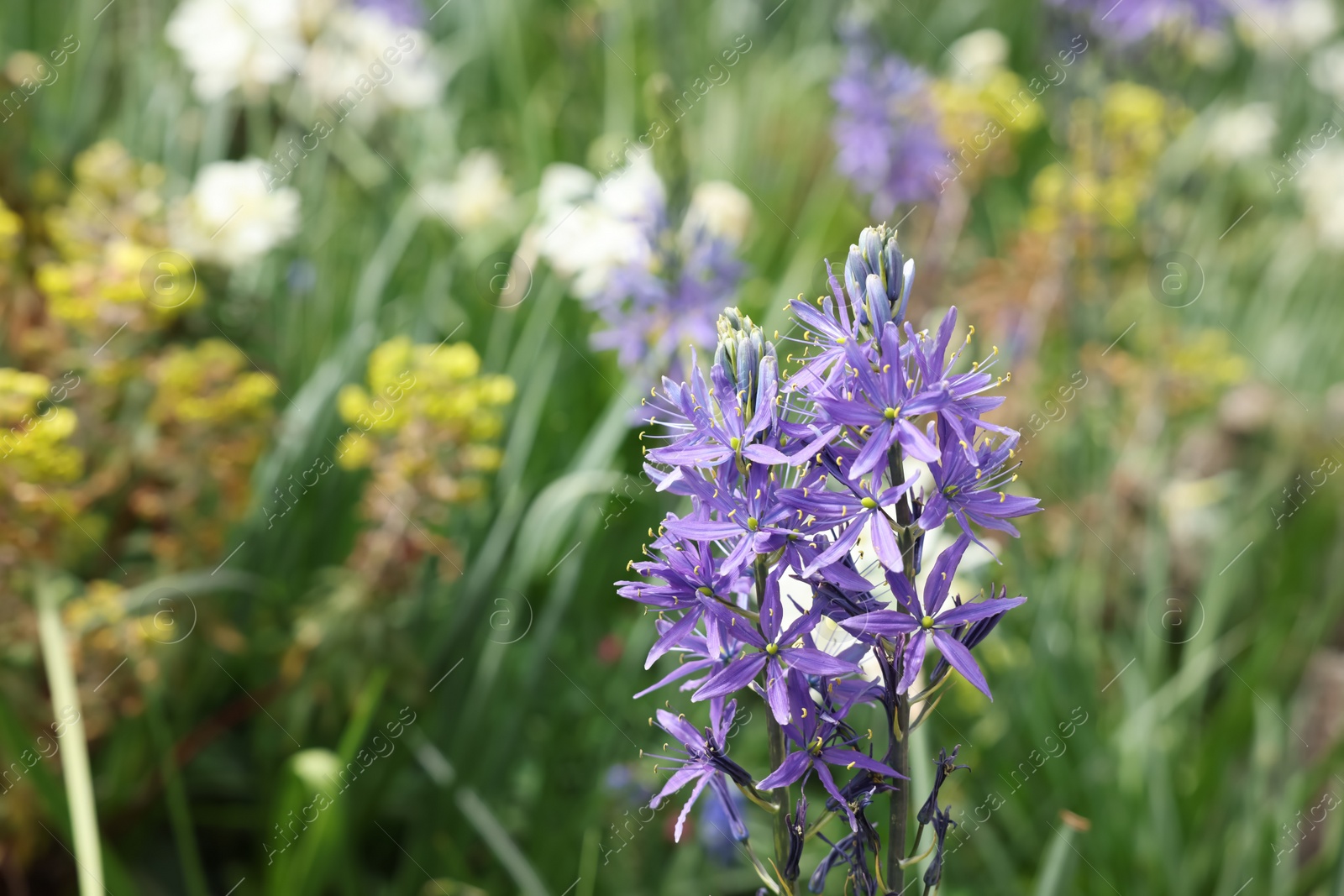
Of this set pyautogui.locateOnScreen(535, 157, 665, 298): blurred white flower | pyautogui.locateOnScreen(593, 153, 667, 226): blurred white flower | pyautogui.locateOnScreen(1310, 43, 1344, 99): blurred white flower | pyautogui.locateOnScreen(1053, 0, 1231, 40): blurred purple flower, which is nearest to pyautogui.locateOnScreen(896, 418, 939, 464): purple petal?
pyautogui.locateOnScreen(593, 153, 667, 226): blurred white flower

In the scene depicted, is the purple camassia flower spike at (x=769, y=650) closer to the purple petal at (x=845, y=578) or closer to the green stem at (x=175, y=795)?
the purple petal at (x=845, y=578)

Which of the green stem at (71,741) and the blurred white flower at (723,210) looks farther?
the blurred white flower at (723,210)

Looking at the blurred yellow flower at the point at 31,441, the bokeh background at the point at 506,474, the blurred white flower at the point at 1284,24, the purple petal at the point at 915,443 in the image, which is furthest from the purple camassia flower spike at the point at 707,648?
the blurred white flower at the point at 1284,24

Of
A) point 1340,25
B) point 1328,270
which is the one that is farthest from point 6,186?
point 1340,25

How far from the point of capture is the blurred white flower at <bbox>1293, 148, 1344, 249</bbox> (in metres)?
5.32

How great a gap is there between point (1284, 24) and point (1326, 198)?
1.50 metres

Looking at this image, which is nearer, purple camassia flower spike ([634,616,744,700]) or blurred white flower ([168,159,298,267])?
purple camassia flower spike ([634,616,744,700])

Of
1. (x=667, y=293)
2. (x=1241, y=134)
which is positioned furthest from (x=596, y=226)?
(x=1241, y=134)

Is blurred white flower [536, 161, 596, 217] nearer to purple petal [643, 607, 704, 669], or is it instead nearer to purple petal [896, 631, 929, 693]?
purple petal [643, 607, 704, 669]

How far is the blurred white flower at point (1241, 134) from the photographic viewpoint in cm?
543

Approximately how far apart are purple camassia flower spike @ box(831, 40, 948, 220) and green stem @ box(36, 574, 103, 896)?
2.87 metres

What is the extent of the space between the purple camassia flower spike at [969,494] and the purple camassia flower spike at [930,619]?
0.05 m

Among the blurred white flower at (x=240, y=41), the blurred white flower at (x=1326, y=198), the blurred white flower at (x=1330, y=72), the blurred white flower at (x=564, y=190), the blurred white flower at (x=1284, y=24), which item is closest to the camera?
the blurred white flower at (x=564, y=190)

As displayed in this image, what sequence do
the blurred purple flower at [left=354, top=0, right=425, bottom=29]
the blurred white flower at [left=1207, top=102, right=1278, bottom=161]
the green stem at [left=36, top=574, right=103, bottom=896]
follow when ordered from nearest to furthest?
the green stem at [left=36, top=574, right=103, bottom=896] → the blurred purple flower at [left=354, top=0, right=425, bottom=29] → the blurred white flower at [left=1207, top=102, right=1278, bottom=161]
